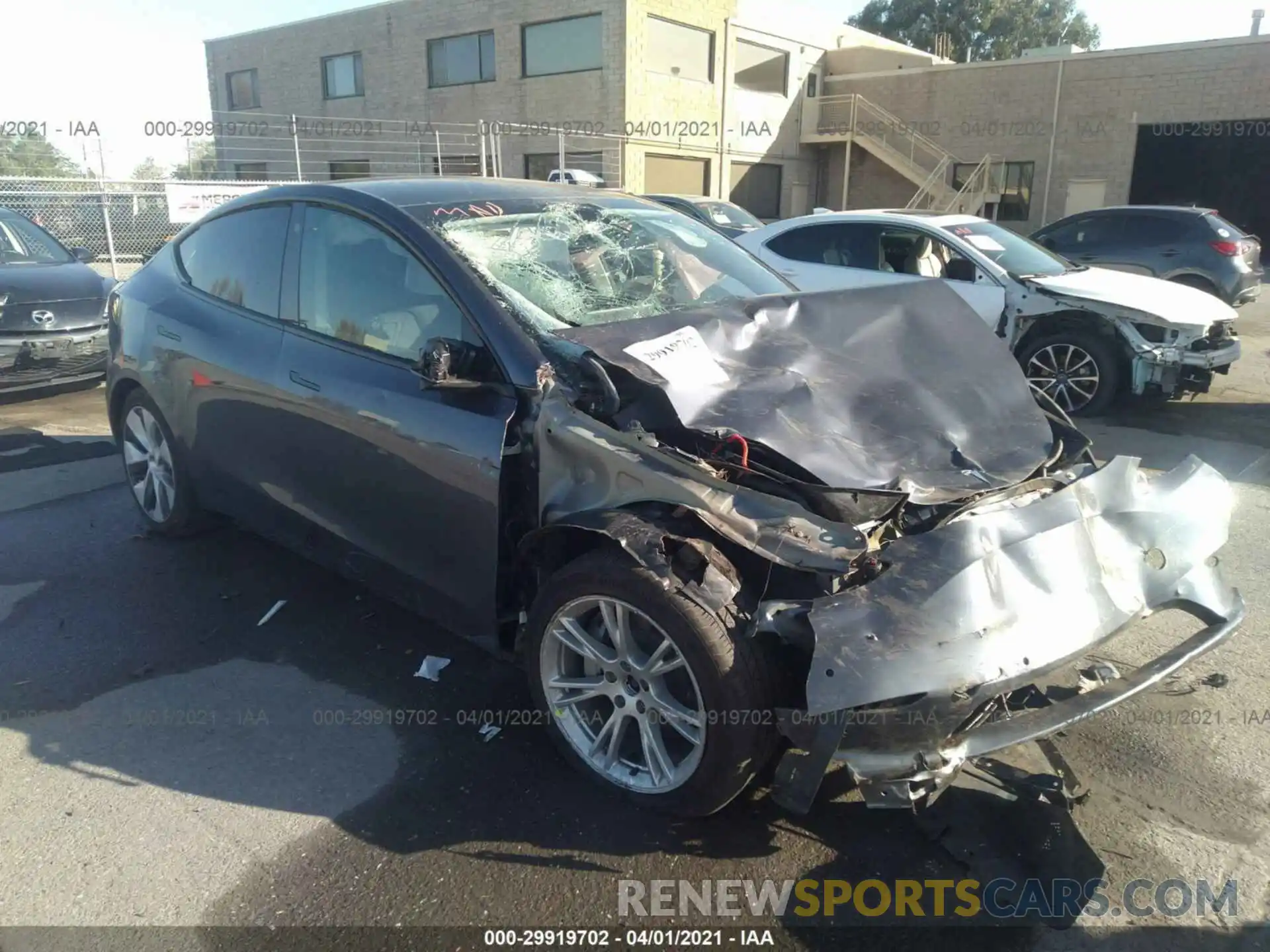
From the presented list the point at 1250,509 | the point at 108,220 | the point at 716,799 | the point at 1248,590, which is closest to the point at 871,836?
the point at 716,799

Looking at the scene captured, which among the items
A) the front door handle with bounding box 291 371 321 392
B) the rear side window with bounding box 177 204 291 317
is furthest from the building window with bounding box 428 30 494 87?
the front door handle with bounding box 291 371 321 392

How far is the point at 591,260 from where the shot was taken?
148 inches

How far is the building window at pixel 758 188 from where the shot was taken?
2755cm

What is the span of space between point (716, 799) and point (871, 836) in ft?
1.63

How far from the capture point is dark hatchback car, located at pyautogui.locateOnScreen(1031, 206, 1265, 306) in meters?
13.0

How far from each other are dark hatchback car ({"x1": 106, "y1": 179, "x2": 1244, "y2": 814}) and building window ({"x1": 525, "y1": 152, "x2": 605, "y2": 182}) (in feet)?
66.8

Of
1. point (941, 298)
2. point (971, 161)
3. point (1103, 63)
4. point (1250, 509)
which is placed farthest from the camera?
point (971, 161)

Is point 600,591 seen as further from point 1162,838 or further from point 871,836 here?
point 1162,838

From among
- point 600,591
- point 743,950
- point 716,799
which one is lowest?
point 743,950

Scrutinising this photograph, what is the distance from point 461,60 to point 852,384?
87.7 ft

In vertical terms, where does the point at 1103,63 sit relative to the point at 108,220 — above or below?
above

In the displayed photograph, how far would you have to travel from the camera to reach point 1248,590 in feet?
14.5

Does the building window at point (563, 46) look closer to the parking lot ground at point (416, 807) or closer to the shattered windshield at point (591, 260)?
the shattered windshield at point (591, 260)

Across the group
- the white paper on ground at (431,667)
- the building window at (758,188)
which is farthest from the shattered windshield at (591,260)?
the building window at (758,188)
